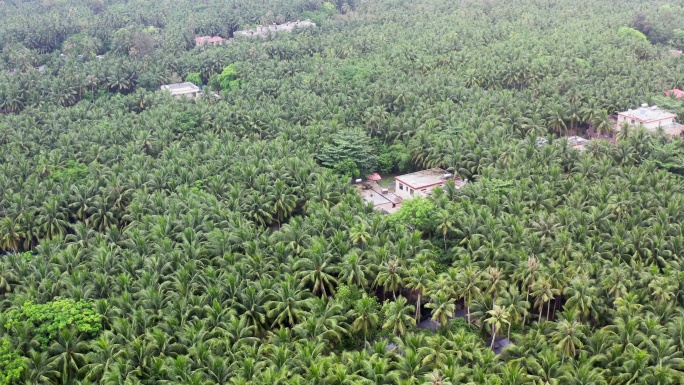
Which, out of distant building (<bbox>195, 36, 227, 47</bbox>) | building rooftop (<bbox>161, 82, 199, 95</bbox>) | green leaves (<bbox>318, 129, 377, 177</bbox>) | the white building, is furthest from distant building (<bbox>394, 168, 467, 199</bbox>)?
distant building (<bbox>195, 36, 227, 47</bbox>)

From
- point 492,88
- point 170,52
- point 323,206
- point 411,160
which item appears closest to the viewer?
point 323,206

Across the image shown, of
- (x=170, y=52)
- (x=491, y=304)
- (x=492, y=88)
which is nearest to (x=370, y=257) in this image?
(x=491, y=304)

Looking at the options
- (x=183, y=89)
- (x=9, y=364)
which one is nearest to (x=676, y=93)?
(x=183, y=89)

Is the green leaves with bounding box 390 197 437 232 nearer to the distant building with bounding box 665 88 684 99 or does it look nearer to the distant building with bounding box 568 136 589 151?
the distant building with bounding box 568 136 589 151

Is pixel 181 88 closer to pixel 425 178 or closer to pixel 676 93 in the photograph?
pixel 425 178

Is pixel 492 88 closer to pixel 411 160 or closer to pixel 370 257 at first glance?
pixel 411 160

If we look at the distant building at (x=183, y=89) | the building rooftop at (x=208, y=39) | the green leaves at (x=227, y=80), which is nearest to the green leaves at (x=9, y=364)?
the distant building at (x=183, y=89)
